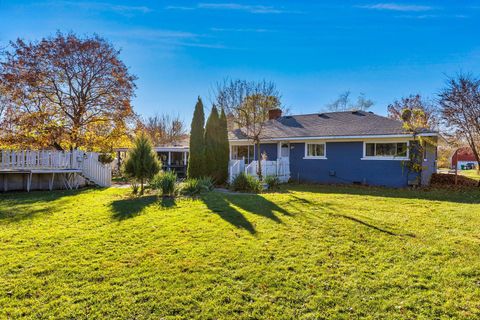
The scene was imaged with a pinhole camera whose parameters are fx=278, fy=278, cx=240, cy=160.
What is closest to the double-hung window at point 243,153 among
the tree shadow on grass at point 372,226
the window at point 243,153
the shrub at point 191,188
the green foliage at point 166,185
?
the window at point 243,153

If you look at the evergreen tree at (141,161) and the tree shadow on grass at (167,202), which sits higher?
the evergreen tree at (141,161)

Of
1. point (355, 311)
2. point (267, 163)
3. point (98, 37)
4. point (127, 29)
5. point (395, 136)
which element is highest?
point (98, 37)

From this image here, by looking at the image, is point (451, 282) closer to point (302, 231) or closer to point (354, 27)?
point (302, 231)

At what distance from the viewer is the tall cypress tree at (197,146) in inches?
561

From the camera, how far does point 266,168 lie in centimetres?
1488

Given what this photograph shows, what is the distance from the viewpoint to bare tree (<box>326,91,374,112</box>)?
116 ft

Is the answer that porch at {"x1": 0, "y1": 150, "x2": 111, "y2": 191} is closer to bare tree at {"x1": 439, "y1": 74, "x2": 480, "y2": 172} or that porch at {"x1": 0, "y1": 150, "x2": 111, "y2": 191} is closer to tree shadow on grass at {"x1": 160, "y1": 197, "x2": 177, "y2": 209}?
tree shadow on grass at {"x1": 160, "y1": 197, "x2": 177, "y2": 209}

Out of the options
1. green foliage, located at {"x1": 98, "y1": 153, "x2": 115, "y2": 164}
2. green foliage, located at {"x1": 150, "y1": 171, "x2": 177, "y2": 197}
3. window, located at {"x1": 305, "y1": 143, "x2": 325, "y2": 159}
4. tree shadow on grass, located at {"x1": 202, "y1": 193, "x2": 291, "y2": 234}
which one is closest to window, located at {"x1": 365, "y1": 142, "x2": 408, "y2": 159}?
window, located at {"x1": 305, "y1": 143, "x2": 325, "y2": 159}

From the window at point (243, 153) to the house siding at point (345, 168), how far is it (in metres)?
3.22

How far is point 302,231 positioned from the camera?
5.69m

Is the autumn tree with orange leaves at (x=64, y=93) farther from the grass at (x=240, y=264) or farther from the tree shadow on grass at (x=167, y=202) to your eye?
the grass at (x=240, y=264)

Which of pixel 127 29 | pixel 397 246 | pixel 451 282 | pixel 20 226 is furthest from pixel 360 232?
pixel 127 29

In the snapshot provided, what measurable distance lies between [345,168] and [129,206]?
11597mm

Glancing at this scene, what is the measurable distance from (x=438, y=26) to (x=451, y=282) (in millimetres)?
12173
